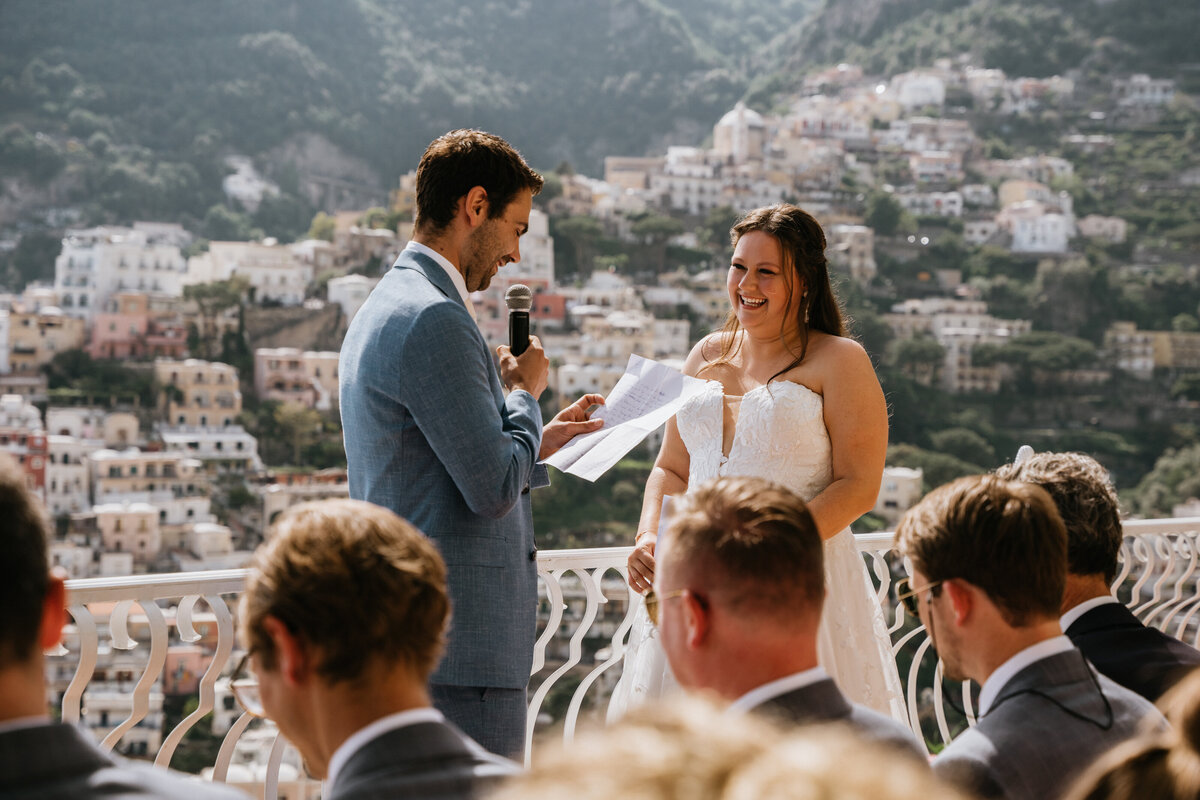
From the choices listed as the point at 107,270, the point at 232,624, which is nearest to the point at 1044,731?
the point at 232,624

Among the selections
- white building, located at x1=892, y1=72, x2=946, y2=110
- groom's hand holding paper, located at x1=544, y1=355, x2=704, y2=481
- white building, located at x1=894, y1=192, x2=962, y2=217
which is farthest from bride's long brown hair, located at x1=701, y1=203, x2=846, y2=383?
white building, located at x1=892, y1=72, x2=946, y2=110

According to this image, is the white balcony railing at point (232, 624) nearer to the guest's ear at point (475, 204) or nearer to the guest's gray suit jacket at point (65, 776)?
the guest's gray suit jacket at point (65, 776)

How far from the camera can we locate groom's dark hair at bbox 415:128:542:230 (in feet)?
5.66

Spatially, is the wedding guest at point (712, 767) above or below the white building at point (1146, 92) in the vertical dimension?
below

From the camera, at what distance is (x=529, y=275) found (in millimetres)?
47438

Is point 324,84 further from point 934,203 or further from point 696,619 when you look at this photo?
point 696,619

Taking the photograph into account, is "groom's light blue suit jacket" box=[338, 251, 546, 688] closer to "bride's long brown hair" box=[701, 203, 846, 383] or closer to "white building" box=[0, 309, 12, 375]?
"bride's long brown hair" box=[701, 203, 846, 383]

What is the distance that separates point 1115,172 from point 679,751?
56293 mm

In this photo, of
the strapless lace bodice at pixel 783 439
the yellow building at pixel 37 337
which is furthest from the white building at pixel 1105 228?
the strapless lace bodice at pixel 783 439

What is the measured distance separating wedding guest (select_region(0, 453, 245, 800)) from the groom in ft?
2.48

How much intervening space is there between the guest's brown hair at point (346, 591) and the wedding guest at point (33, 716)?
0.15 m

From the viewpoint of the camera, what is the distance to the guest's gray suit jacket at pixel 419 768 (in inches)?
36.0

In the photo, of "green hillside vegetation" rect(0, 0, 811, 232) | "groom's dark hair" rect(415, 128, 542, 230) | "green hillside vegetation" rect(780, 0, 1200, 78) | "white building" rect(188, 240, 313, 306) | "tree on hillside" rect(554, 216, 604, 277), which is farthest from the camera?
"green hillside vegetation" rect(780, 0, 1200, 78)

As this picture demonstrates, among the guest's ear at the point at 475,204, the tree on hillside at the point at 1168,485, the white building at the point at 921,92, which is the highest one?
the white building at the point at 921,92
